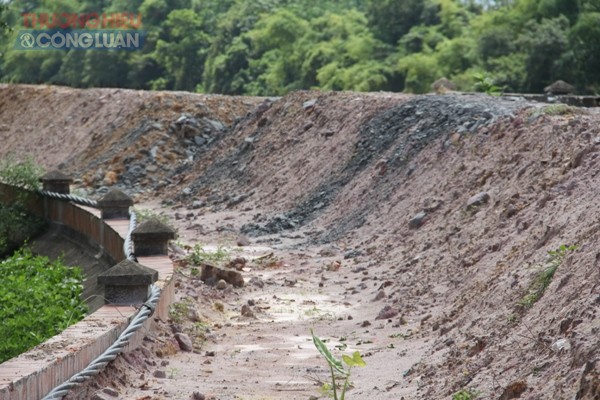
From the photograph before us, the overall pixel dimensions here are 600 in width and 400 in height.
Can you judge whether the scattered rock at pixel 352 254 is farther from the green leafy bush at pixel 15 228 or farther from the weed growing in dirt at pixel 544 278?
the weed growing in dirt at pixel 544 278

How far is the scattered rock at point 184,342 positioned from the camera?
9.86 m

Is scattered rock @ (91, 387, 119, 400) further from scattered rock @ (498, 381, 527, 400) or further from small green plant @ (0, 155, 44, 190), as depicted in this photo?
small green plant @ (0, 155, 44, 190)

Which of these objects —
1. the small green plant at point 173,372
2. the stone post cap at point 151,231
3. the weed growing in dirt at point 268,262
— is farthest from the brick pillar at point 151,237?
the weed growing in dirt at point 268,262

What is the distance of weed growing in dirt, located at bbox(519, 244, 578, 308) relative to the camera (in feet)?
27.8

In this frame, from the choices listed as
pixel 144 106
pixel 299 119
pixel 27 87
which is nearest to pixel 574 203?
pixel 299 119

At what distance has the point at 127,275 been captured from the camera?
31.2 feet

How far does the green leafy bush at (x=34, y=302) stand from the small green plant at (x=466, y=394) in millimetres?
3860

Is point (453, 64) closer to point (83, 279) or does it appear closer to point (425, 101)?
point (425, 101)

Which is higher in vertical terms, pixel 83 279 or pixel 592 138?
pixel 592 138

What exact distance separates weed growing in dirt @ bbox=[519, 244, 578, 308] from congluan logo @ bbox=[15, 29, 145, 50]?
162 feet

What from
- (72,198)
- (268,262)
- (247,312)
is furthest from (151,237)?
(72,198)

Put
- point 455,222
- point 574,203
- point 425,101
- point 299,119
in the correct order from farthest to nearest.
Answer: point 299,119 → point 425,101 → point 455,222 → point 574,203

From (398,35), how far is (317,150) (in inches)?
→ 1346

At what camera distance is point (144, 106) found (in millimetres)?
29625
